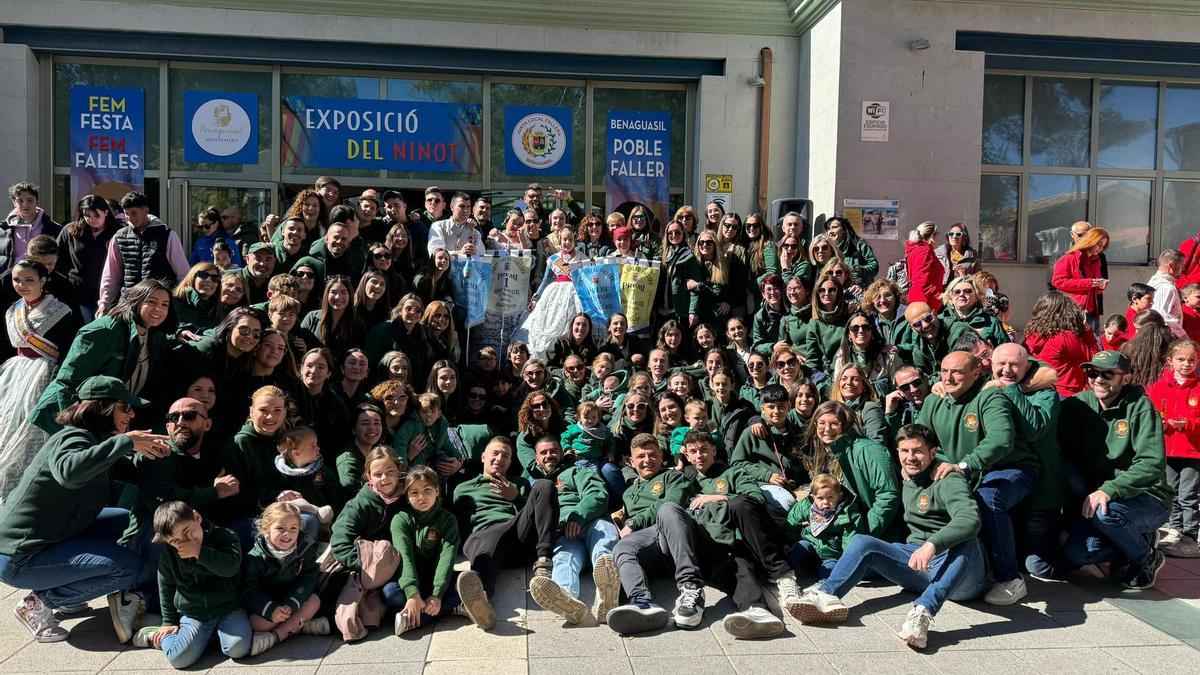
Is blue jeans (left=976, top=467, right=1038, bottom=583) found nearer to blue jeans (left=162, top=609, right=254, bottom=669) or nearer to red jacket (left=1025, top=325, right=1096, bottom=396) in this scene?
red jacket (left=1025, top=325, right=1096, bottom=396)

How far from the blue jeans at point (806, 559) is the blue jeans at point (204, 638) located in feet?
Result: 9.69

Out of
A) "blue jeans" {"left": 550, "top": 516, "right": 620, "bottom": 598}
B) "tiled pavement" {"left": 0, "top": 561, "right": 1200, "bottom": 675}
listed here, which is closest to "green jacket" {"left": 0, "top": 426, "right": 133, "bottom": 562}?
"tiled pavement" {"left": 0, "top": 561, "right": 1200, "bottom": 675}

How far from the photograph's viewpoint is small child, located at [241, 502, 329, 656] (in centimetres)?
417

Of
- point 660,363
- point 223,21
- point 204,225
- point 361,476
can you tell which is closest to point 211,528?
point 361,476

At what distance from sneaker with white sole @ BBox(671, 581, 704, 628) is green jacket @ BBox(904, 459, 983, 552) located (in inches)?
48.7

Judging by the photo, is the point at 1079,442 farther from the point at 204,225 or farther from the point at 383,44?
the point at 383,44

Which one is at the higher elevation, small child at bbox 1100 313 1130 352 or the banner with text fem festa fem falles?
the banner with text fem festa fem falles

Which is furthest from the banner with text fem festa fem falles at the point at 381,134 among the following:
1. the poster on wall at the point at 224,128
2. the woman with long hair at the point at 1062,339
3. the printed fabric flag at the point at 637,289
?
the woman with long hair at the point at 1062,339

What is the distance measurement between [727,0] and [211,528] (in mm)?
9910

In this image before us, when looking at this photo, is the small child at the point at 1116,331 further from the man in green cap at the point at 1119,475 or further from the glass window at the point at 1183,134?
the glass window at the point at 1183,134

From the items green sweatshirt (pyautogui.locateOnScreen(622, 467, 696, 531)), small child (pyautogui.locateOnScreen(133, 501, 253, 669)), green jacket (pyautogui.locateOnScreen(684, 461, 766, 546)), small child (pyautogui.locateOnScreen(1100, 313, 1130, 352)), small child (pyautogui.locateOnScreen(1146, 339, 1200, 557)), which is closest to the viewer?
small child (pyautogui.locateOnScreen(133, 501, 253, 669))

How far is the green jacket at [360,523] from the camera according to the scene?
454 centimetres

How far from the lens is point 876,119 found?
10594 mm

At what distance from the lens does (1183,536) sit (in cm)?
587
